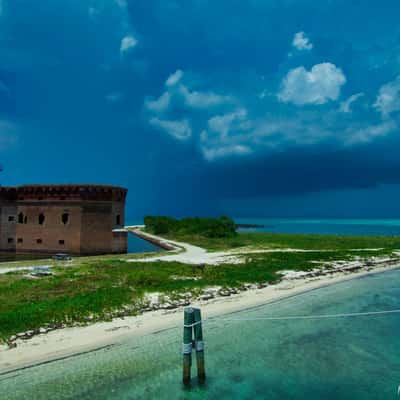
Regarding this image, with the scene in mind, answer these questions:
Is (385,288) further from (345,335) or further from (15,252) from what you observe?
(15,252)

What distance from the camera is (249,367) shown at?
29.6 ft

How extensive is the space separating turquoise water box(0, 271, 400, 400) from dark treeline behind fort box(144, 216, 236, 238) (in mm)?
40522

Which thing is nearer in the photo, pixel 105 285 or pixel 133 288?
pixel 133 288

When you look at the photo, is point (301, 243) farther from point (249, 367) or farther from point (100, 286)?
point (249, 367)

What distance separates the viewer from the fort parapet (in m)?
29.2

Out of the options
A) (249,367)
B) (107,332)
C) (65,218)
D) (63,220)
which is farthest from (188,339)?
(63,220)

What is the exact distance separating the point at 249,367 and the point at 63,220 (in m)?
24.8

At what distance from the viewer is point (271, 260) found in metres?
24.5

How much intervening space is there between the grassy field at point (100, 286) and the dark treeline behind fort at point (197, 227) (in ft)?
96.1

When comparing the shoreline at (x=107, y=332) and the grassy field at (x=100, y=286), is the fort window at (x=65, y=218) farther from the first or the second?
the shoreline at (x=107, y=332)

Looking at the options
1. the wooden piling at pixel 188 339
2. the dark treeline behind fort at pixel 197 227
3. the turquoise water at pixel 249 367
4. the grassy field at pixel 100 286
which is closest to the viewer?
the turquoise water at pixel 249 367

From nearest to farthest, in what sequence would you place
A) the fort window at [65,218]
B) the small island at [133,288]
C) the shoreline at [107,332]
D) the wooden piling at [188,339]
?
the wooden piling at [188,339]
the shoreline at [107,332]
the small island at [133,288]
the fort window at [65,218]

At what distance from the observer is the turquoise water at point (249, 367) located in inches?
303

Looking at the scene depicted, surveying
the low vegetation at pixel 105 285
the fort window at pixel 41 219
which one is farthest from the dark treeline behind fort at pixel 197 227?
the fort window at pixel 41 219
